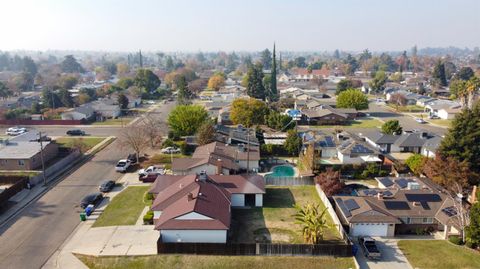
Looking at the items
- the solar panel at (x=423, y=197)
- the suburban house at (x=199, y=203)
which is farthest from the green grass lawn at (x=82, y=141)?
the solar panel at (x=423, y=197)

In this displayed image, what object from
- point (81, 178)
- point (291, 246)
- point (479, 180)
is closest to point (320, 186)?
point (291, 246)

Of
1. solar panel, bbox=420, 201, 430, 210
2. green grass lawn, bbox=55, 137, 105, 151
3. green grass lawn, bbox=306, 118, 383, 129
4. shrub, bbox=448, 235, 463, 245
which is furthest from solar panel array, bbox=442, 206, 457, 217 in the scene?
green grass lawn, bbox=55, 137, 105, 151

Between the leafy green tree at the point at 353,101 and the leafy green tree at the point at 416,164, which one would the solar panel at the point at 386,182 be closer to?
the leafy green tree at the point at 416,164

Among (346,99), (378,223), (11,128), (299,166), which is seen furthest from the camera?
(346,99)

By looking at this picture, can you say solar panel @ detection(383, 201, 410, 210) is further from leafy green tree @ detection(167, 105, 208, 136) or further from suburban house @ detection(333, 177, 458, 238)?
leafy green tree @ detection(167, 105, 208, 136)

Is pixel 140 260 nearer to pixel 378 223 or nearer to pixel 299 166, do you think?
pixel 378 223

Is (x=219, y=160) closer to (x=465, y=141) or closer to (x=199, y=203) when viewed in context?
(x=199, y=203)
